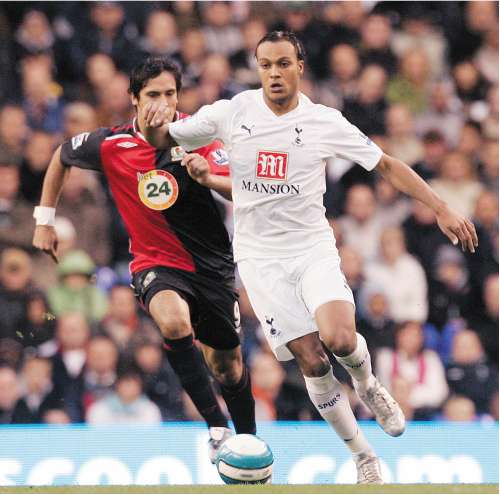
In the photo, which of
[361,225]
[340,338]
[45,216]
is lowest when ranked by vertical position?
[361,225]

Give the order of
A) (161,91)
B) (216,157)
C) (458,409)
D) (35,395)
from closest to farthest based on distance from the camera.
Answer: (161,91) → (216,157) → (35,395) → (458,409)

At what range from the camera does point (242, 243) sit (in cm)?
762

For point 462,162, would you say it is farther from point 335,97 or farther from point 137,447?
point 137,447

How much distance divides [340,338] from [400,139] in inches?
214

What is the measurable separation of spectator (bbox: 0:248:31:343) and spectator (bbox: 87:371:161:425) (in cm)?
95

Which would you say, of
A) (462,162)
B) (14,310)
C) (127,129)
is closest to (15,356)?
(14,310)

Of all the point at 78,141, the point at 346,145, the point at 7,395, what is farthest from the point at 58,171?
the point at 7,395

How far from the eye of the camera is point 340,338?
713cm

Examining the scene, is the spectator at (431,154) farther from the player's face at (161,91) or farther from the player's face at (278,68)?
the player's face at (278,68)

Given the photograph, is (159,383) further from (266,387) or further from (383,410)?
(383,410)

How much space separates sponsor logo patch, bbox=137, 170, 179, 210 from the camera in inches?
315

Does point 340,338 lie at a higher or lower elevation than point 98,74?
lower

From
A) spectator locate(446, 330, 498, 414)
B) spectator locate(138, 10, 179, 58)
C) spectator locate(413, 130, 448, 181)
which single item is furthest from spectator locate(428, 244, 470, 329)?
spectator locate(138, 10, 179, 58)

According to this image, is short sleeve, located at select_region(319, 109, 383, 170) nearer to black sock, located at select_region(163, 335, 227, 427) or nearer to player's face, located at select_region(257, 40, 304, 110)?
player's face, located at select_region(257, 40, 304, 110)
